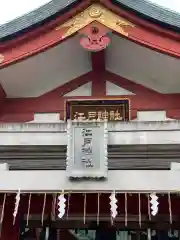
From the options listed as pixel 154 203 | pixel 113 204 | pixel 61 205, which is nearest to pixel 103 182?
pixel 113 204

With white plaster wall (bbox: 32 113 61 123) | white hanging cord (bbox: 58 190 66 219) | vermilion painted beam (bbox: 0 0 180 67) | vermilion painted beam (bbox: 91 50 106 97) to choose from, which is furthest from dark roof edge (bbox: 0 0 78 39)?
white hanging cord (bbox: 58 190 66 219)

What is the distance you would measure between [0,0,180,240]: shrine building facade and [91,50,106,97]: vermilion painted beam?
23 millimetres

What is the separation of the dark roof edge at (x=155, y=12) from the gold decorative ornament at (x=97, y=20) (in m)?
0.29

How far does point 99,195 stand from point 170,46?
3.04 metres

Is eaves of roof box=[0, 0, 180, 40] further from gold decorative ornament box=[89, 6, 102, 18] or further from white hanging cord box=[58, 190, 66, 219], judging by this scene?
white hanging cord box=[58, 190, 66, 219]

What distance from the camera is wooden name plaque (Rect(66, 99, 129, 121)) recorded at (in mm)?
8125

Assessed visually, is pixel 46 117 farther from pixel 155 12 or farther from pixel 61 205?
pixel 155 12

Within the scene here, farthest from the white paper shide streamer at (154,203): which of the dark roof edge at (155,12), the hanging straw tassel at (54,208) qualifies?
the dark roof edge at (155,12)

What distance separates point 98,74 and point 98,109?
920 mm

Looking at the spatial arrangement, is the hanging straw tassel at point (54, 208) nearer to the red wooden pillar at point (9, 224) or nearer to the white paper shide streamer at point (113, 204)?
the red wooden pillar at point (9, 224)

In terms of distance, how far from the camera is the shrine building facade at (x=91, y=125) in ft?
22.1

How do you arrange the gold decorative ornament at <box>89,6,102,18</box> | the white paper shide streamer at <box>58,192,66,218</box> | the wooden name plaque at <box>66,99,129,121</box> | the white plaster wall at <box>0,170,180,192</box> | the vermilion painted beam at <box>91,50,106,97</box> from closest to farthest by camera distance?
the white paper shide streamer at <box>58,192,66,218</box> → the white plaster wall at <box>0,170,180,192</box> → the gold decorative ornament at <box>89,6,102,18</box> → the wooden name plaque at <box>66,99,129,121</box> → the vermilion painted beam at <box>91,50,106,97</box>

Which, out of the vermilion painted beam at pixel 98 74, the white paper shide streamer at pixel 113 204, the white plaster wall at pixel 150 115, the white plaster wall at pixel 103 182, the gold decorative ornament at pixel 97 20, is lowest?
the white paper shide streamer at pixel 113 204

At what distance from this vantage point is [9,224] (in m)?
7.25
